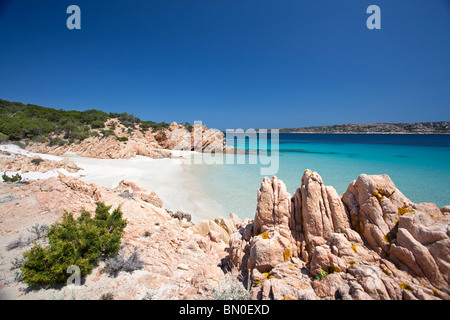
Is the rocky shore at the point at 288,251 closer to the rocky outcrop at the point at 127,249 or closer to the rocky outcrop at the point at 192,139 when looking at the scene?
the rocky outcrop at the point at 127,249

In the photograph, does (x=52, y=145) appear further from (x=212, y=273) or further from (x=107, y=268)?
(x=212, y=273)

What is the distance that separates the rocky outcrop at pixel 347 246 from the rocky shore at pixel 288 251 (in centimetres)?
2

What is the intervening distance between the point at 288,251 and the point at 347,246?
53.3 inches

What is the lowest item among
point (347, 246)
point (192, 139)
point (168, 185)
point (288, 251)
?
point (168, 185)

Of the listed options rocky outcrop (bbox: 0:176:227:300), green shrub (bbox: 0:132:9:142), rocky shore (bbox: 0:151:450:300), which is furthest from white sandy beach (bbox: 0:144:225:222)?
rocky shore (bbox: 0:151:450:300)

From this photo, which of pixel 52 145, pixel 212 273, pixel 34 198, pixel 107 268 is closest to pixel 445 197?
pixel 212 273

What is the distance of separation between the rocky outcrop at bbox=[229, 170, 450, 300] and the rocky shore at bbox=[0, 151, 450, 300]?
0.06 ft

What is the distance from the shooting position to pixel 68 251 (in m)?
3.74

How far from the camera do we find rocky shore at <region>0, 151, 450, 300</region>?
3.17 metres

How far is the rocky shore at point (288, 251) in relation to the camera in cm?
317

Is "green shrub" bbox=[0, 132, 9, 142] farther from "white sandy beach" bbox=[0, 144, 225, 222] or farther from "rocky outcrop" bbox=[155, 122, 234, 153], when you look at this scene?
"rocky outcrop" bbox=[155, 122, 234, 153]

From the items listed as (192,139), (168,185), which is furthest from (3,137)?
(192,139)

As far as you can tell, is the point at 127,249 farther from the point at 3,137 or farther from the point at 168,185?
the point at 3,137

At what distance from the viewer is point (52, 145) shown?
23.8m
